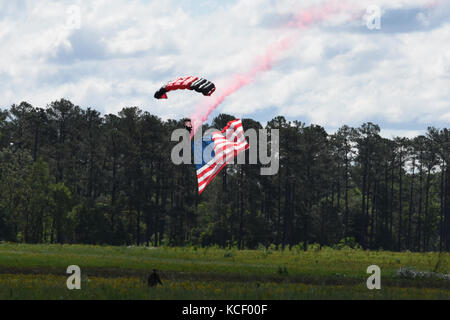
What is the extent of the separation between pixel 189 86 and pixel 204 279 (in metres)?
10.6

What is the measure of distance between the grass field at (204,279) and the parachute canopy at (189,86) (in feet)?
33.3

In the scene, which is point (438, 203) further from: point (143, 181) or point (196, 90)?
point (196, 90)

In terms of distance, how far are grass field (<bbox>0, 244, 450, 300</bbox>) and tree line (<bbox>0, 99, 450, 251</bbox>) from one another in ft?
127

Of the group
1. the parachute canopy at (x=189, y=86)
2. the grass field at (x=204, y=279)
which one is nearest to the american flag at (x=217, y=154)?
the parachute canopy at (x=189, y=86)

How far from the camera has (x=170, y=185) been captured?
112 m

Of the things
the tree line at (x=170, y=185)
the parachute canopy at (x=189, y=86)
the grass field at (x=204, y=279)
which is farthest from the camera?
the tree line at (x=170, y=185)

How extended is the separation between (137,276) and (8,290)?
13.9 metres

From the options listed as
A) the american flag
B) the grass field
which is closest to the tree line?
the grass field

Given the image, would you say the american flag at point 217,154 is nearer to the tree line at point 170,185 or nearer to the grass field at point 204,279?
the grass field at point 204,279

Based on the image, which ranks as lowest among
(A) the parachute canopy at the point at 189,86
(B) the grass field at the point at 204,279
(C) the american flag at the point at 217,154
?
(B) the grass field at the point at 204,279

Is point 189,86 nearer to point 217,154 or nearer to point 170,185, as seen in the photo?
point 217,154

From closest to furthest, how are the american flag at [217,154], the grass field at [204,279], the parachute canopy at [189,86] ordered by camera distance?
the grass field at [204,279]
the parachute canopy at [189,86]
the american flag at [217,154]

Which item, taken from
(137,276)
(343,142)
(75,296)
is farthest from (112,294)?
(343,142)

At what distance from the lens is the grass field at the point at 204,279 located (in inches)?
971
